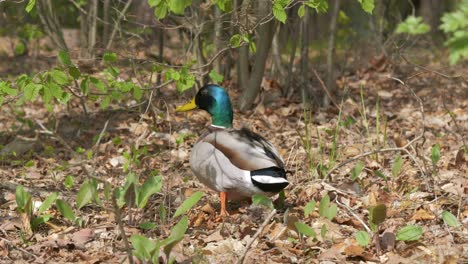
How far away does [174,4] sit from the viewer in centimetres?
450

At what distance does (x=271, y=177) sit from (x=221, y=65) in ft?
11.4

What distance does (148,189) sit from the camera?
438cm

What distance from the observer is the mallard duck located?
4699 millimetres

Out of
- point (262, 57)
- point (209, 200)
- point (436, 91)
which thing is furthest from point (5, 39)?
point (209, 200)

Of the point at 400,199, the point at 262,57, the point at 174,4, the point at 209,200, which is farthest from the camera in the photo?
the point at 262,57

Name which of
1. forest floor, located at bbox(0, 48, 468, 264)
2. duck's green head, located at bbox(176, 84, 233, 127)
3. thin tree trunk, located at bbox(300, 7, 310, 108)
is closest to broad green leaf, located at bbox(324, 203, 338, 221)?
forest floor, located at bbox(0, 48, 468, 264)

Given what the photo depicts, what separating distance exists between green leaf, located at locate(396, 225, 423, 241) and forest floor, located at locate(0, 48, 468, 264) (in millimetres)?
11

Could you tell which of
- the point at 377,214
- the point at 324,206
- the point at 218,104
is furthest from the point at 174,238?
the point at 218,104

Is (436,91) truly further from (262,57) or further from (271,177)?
(271,177)

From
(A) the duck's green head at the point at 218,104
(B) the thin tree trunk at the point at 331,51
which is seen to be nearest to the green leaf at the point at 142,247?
(A) the duck's green head at the point at 218,104

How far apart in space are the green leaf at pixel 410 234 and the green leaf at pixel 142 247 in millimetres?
1318

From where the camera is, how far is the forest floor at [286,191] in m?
4.13

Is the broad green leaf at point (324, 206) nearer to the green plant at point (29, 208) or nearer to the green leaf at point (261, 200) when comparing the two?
the green leaf at point (261, 200)

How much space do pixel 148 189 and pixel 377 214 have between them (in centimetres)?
129
